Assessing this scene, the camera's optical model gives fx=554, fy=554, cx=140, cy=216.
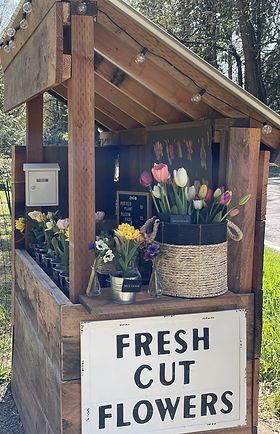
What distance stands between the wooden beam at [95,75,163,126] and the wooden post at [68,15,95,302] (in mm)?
952

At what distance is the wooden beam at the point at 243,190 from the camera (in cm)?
229

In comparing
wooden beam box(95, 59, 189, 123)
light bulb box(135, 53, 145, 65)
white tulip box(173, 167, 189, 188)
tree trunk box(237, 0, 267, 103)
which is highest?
tree trunk box(237, 0, 267, 103)

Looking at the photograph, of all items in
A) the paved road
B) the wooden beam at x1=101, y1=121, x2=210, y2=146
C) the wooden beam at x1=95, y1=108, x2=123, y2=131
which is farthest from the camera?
the paved road

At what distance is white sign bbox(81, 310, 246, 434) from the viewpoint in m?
2.11

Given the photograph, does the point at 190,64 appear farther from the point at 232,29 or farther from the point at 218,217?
the point at 232,29

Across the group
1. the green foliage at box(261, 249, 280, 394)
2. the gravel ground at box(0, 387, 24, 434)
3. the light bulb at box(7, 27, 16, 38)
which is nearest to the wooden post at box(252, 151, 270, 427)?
the green foliage at box(261, 249, 280, 394)

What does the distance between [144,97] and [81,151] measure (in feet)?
2.47

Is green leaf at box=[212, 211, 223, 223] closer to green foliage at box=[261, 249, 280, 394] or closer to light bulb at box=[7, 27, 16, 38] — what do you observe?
light bulb at box=[7, 27, 16, 38]

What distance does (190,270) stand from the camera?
6.94 feet

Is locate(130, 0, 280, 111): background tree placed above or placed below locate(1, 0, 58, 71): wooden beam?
above

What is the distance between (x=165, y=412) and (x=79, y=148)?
1.09 metres

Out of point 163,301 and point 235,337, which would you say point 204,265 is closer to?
point 163,301

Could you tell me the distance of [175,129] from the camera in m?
2.97

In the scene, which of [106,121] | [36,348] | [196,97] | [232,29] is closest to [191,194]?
[196,97]
